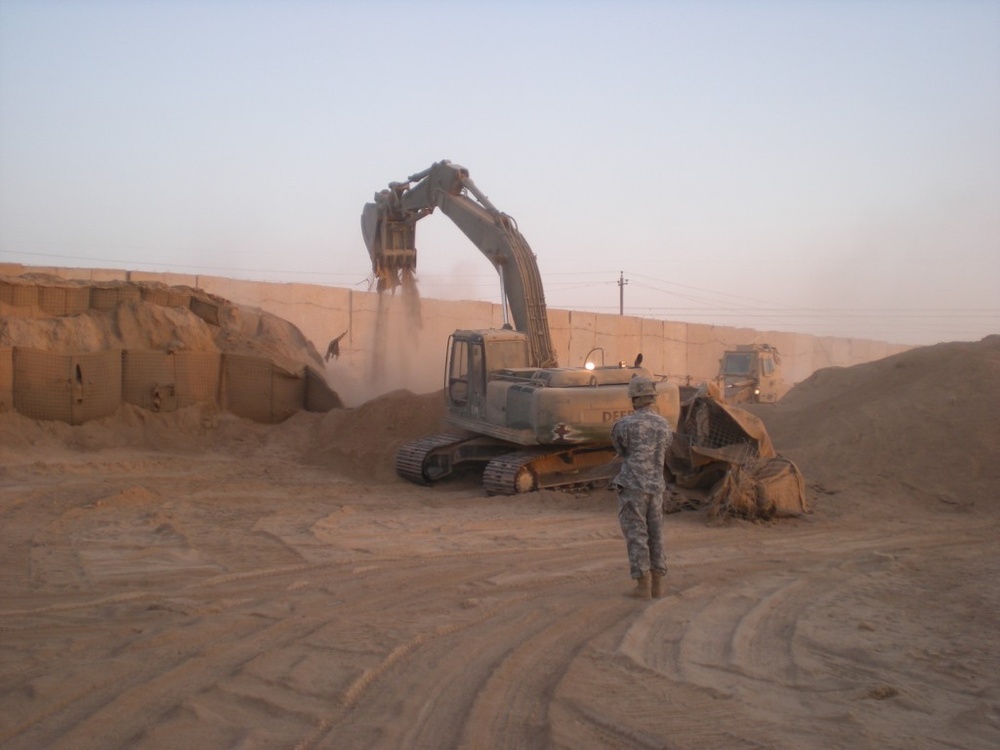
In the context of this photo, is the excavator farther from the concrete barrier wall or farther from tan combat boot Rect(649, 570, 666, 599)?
tan combat boot Rect(649, 570, 666, 599)

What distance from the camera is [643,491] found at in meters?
7.88

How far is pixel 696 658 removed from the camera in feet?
20.2

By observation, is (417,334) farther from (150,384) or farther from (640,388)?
(640,388)

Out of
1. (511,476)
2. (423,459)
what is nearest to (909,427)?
(511,476)

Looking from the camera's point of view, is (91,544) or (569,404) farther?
(569,404)

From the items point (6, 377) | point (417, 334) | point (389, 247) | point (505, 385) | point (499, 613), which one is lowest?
point (499, 613)

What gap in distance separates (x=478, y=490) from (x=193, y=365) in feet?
21.2

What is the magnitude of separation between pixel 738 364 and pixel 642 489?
70.9 ft

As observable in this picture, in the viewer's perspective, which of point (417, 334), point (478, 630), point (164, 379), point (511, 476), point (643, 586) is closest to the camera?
point (478, 630)

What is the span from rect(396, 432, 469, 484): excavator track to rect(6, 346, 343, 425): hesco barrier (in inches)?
166

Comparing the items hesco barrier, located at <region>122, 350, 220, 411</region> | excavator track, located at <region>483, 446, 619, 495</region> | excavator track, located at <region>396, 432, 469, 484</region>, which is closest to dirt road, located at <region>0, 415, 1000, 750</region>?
excavator track, located at <region>483, 446, 619, 495</region>

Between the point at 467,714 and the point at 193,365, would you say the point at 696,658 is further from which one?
the point at 193,365

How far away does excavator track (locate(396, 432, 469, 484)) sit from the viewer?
51.5 ft

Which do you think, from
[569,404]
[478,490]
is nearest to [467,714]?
[569,404]
